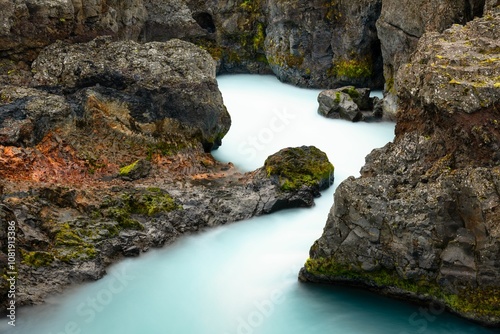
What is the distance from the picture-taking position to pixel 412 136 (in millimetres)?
11789

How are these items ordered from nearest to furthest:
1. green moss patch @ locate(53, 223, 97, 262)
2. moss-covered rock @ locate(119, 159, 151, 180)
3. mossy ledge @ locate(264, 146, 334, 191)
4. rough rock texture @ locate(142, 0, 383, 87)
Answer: green moss patch @ locate(53, 223, 97, 262) < mossy ledge @ locate(264, 146, 334, 191) < moss-covered rock @ locate(119, 159, 151, 180) < rough rock texture @ locate(142, 0, 383, 87)

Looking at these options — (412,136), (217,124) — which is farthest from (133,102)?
(412,136)

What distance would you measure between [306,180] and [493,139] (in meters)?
5.57

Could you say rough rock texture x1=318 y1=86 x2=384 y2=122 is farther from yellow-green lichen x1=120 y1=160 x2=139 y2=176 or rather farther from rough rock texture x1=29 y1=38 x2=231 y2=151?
yellow-green lichen x1=120 y1=160 x2=139 y2=176

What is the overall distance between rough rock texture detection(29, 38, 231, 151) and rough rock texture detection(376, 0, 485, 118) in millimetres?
6411

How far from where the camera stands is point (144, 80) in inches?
658

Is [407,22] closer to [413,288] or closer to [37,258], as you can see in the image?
[413,288]

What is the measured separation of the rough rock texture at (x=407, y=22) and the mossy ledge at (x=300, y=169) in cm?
515

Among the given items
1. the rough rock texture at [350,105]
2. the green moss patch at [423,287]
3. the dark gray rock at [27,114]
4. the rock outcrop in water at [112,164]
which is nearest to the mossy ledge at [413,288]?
the green moss patch at [423,287]

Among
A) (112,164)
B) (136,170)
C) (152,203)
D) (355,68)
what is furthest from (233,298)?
(355,68)

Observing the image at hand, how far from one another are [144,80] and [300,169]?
514cm

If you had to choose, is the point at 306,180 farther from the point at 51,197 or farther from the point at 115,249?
the point at 51,197

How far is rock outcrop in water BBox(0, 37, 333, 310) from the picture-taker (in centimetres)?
1205

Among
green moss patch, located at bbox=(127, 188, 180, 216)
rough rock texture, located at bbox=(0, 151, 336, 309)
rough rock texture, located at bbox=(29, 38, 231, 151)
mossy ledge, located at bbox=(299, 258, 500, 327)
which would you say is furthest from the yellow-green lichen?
mossy ledge, located at bbox=(299, 258, 500, 327)
